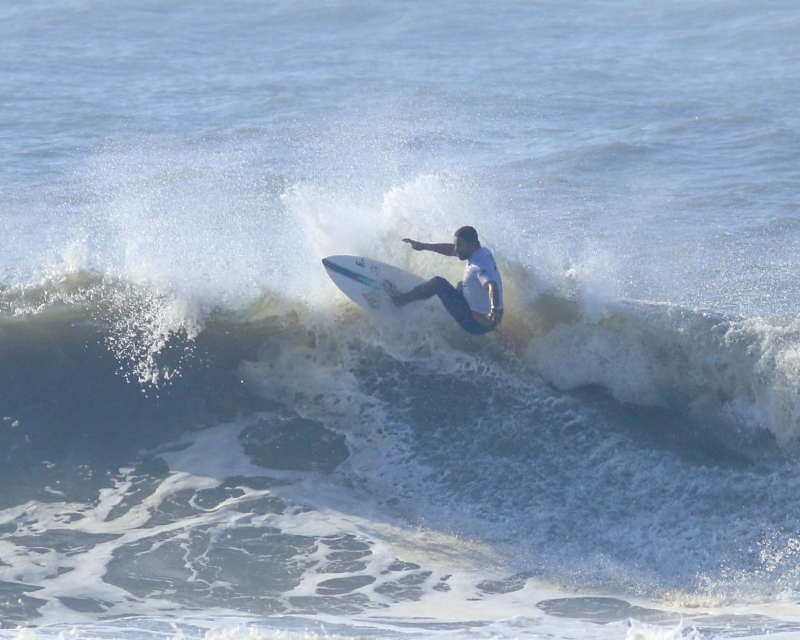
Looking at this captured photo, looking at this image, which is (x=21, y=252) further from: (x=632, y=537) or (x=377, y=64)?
(x=377, y=64)

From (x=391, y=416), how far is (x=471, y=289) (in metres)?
1.57

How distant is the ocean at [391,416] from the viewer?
755 cm

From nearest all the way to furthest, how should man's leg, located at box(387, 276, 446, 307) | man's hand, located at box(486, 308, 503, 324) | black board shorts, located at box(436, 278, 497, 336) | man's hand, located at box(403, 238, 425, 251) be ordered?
man's hand, located at box(486, 308, 503, 324), black board shorts, located at box(436, 278, 497, 336), man's leg, located at box(387, 276, 446, 307), man's hand, located at box(403, 238, 425, 251)

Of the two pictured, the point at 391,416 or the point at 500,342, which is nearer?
the point at 391,416

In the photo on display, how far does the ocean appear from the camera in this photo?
24.8ft

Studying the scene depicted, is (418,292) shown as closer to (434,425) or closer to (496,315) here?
(496,315)

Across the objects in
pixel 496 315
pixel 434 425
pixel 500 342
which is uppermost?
pixel 496 315

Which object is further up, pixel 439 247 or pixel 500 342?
pixel 439 247

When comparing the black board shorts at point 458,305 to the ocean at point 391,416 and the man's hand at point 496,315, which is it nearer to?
the man's hand at point 496,315

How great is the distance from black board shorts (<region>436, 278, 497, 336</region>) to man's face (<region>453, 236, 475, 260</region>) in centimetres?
39

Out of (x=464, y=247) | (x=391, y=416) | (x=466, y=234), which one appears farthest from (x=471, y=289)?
(x=391, y=416)

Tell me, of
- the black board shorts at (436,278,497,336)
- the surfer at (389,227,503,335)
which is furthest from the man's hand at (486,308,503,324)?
the black board shorts at (436,278,497,336)

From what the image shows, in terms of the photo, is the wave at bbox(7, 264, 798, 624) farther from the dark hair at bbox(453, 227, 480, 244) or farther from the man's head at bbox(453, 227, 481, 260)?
the dark hair at bbox(453, 227, 480, 244)

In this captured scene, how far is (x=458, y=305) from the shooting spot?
396 inches
